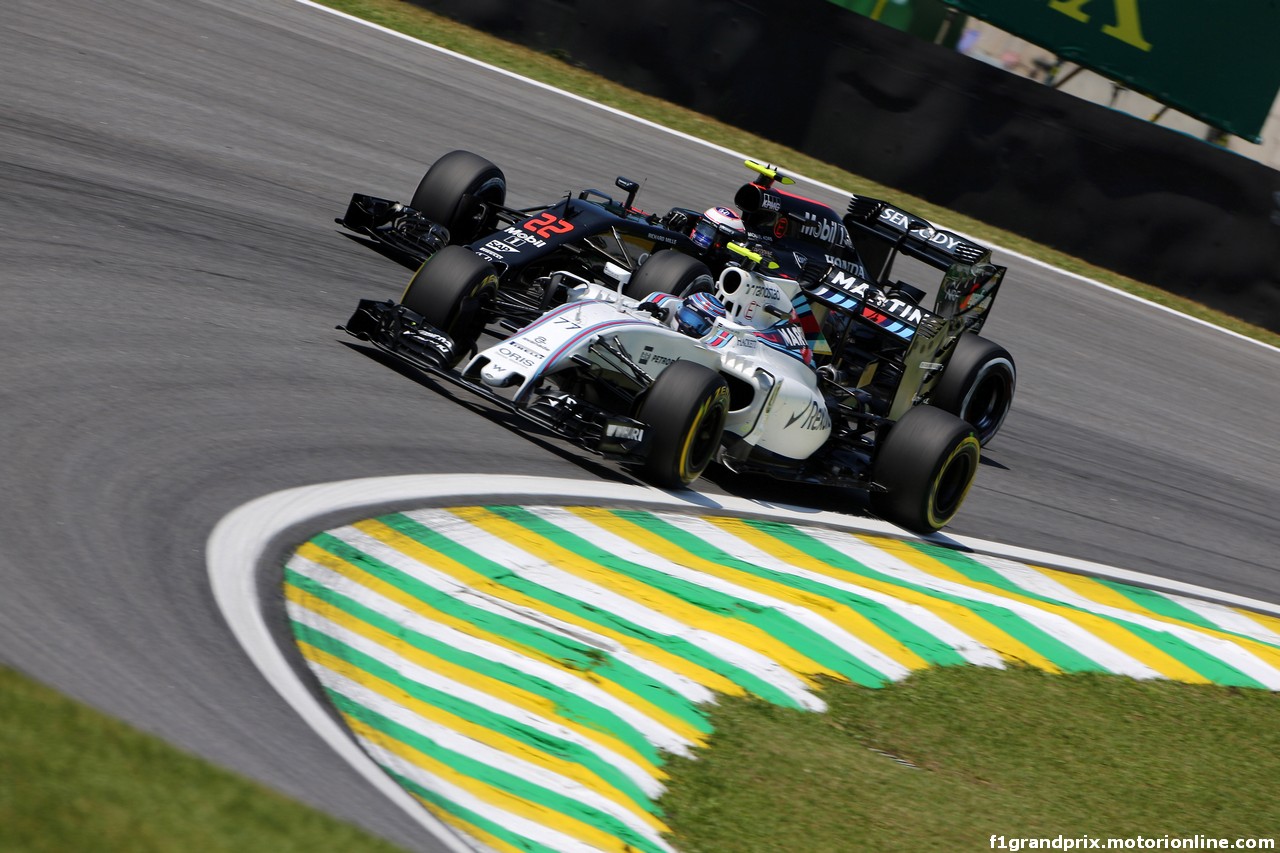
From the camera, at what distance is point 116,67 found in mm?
11898

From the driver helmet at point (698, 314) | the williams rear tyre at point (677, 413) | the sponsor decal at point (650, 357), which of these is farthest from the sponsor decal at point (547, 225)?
the williams rear tyre at point (677, 413)

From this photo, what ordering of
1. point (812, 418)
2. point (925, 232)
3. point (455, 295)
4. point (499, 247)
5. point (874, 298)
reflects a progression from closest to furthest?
point (455, 295) < point (812, 418) < point (499, 247) < point (874, 298) < point (925, 232)

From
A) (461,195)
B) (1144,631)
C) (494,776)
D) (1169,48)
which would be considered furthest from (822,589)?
(1169,48)

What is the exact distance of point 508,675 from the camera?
5387 millimetres

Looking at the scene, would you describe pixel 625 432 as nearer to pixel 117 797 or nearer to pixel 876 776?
pixel 876 776

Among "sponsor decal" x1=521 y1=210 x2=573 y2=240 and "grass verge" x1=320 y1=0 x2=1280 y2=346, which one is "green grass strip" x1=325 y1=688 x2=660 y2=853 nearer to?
"sponsor decal" x1=521 y1=210 x2=573 y2=240

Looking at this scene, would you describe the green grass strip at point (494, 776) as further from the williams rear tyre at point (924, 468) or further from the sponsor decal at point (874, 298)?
the sponsor decal at point (874, 298)

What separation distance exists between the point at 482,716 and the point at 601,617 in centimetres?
119

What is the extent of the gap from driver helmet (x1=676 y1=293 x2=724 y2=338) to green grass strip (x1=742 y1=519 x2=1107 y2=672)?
120 centimetres

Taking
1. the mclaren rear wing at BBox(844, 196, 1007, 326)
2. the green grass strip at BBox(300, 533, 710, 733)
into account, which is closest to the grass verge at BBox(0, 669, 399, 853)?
the green grass strip at BBox(300, 533, 710, 733)

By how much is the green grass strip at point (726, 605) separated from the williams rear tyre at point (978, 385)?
327 centimetres

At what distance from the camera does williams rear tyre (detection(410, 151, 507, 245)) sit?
1020 centimetres

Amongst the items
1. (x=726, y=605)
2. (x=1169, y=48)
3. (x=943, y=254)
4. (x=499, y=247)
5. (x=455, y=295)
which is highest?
(x=1169, y=48)

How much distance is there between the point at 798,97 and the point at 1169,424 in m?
6.09
